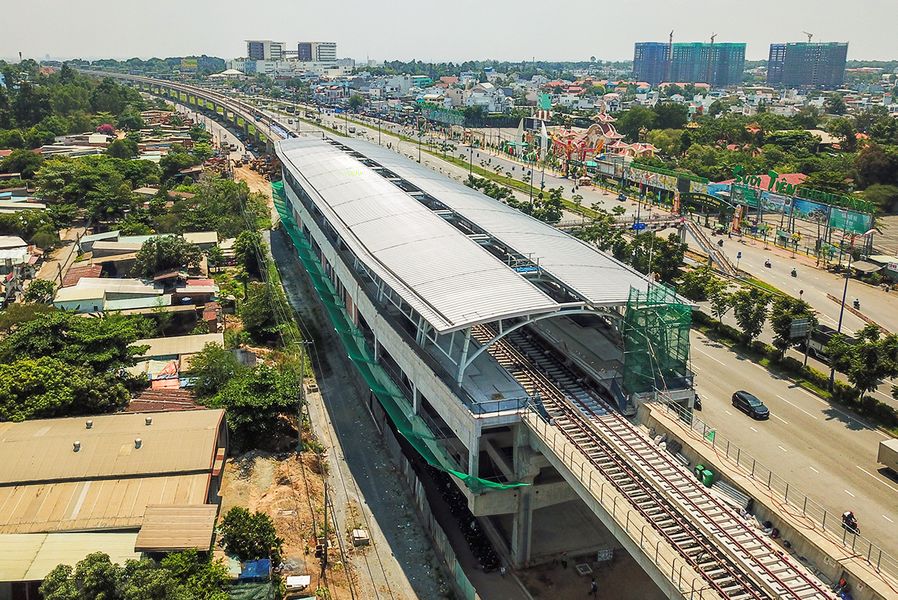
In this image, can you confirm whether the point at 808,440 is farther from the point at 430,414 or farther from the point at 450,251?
the point at 450,251

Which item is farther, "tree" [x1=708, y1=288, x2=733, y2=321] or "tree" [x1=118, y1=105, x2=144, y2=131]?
"tree" [x1=118, y1=105, x2=144, y2=131]

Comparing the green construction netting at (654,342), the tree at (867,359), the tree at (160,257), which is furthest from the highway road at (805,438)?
the tree at (160,257)

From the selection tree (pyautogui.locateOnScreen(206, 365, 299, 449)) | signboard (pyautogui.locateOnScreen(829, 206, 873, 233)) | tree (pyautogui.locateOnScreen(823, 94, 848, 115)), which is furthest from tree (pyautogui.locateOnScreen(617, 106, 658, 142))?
tree (pyautogui.locateOnScreen(206, 365, 299, 449))

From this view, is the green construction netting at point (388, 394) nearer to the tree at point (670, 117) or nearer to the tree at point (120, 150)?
the tree at point (120, 150)

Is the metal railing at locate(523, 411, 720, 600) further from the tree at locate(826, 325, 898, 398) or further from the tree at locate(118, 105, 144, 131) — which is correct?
the tree at locate(118, 105, 144, 131)

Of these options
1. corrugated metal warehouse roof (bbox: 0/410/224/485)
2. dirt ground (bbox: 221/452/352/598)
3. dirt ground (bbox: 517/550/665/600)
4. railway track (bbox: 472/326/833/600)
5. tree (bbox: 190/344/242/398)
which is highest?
railway track (bbox: 472/326/833/600)
